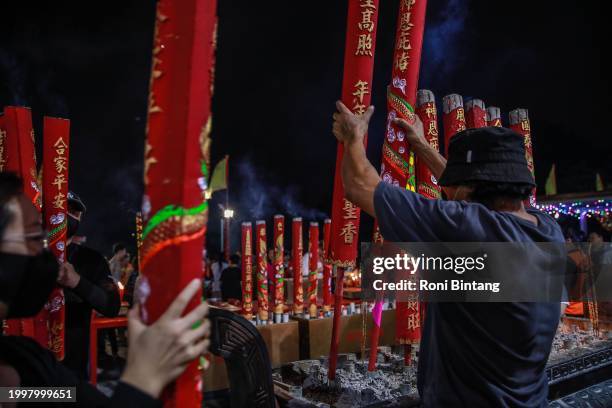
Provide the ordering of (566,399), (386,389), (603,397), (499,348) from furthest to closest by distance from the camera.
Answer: (603,397) → (566,399) → (386,389) → (499,348)

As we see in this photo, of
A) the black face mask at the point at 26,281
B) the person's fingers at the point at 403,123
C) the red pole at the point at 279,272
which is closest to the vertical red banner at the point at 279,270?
the red pole at the point at 279,272

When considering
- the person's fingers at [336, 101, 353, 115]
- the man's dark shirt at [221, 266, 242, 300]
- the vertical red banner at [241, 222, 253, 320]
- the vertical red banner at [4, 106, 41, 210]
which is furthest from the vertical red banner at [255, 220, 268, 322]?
the person's fingers at [336, 101, 353, 115]

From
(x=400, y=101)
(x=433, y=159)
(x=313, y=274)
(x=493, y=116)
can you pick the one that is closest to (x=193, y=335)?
(x=433, y=159)

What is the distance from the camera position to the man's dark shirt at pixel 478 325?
→ 152 centimetres

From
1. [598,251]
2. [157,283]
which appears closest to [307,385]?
[157,283]

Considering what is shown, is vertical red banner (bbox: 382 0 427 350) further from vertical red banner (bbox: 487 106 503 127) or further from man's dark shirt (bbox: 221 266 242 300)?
man's dark shirt (bbox: 221 266 242 300)

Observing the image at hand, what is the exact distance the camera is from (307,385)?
343 cm

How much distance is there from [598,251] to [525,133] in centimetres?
257

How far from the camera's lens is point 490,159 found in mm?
1682

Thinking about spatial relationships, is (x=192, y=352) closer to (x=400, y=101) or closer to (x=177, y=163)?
(x=177, y=163)

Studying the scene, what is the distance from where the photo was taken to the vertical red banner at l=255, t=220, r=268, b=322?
682 cm

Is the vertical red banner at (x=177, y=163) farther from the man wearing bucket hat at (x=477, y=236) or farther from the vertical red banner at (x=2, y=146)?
the vertical red banner at (x=2, y=146)

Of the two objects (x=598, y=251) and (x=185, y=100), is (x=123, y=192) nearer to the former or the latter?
(x=598, y=251)

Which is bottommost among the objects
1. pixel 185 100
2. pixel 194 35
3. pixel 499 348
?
pixel 499 348
